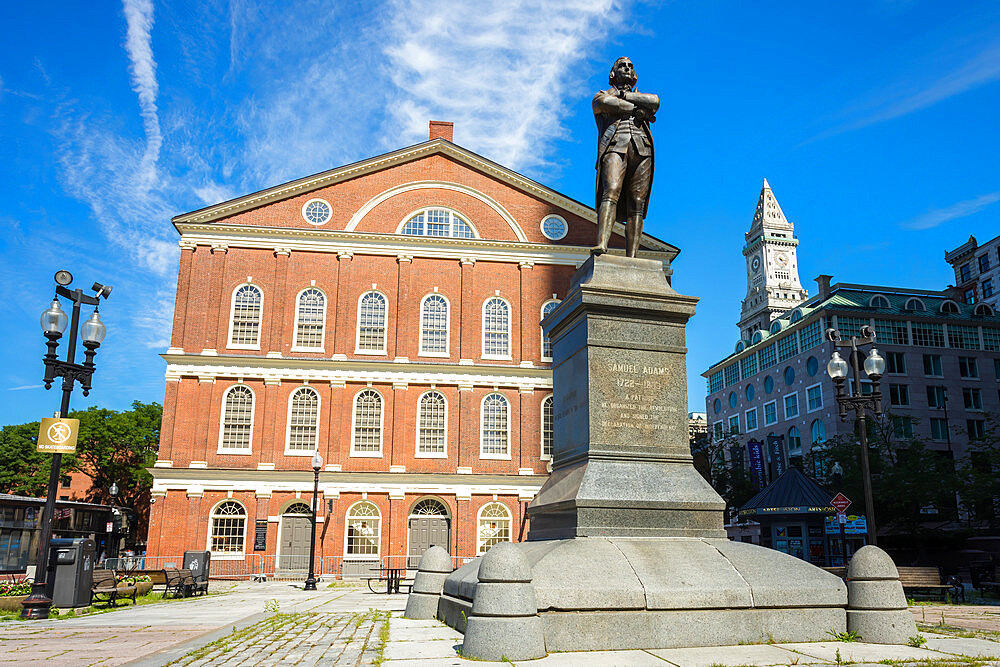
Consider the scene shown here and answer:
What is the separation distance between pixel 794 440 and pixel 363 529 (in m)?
45.1

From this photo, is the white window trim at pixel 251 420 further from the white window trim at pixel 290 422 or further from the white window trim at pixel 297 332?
the white window trim at pixel 297 332

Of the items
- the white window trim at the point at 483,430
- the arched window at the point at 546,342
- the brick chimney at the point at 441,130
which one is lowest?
the white window trim at the point at 483,430

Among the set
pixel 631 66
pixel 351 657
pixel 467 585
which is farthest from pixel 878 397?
pixel 351 657

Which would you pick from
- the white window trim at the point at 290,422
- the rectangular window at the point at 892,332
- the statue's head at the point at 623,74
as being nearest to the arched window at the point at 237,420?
the white window trim at the point at 290,422

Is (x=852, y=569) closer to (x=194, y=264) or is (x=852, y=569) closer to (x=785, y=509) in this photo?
(x=785, y=509)

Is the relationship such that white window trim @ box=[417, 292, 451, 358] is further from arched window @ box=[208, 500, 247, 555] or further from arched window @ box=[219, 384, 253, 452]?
arched window @ box=[208, 500, 247, 555]

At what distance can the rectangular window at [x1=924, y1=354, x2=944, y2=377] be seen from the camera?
6075 centimetres

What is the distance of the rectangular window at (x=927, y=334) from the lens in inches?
2424

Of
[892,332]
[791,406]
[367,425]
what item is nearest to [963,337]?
[892,332]

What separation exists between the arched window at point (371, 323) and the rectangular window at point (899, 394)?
41559 millimetres

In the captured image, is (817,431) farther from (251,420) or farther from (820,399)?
(251,420)

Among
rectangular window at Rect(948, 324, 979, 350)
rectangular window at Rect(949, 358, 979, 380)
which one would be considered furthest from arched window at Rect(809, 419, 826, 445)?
rectangular window at Rect(948, 324, 979, 350)

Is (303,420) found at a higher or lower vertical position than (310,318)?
lower

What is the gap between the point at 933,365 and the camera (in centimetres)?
6112
